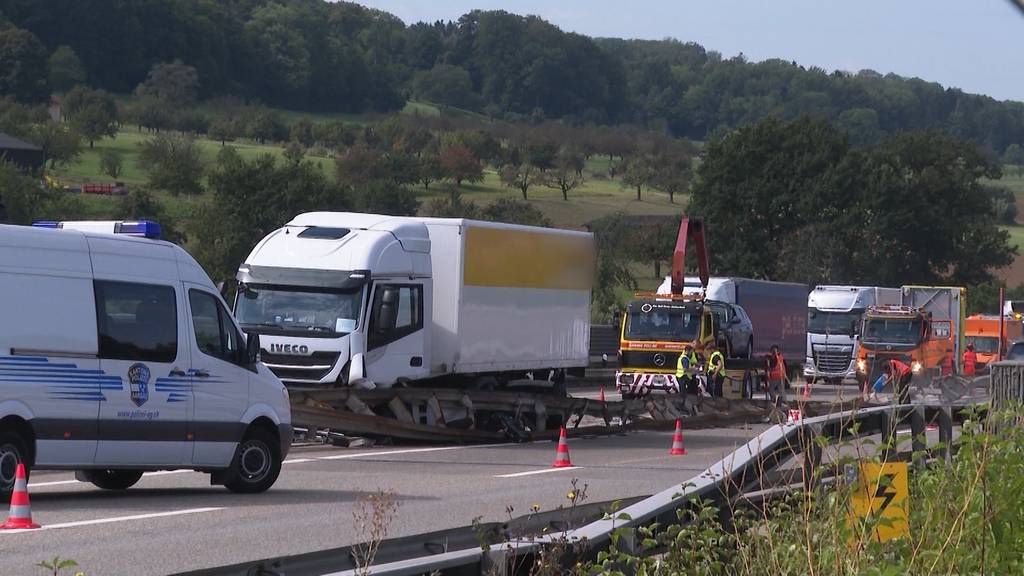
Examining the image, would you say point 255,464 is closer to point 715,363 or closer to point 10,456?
point 10,456

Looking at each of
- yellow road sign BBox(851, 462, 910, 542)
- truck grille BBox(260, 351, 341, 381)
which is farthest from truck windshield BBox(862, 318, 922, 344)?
yellow road sign BBox(851, 462, 910, 542)

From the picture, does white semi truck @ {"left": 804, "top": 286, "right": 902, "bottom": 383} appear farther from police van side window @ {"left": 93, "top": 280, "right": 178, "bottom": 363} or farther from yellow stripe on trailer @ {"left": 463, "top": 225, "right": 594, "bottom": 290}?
police van side window @ {"left": 93, "top": 280, "right": 178, "bottom": 363}

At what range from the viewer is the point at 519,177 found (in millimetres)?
119250

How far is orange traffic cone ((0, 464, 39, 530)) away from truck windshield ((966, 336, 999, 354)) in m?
53.6

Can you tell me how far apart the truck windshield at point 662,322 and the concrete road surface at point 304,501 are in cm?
1245

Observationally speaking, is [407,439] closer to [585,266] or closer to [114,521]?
[585,266]

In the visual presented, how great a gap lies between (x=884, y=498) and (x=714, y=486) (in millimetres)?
834

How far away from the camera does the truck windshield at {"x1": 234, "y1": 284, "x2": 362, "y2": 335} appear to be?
22562mm

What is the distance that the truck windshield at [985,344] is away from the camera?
61156mm

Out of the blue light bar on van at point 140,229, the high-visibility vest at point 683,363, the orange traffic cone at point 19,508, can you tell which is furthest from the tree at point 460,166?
the orange traffic cone at point 19,508

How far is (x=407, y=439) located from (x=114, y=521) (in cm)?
1010

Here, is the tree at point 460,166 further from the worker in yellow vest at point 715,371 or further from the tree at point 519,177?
the worker in yellow vest at point 715,371

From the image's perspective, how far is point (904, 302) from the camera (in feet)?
179

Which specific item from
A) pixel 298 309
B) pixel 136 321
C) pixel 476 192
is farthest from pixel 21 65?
pixel 136 321
